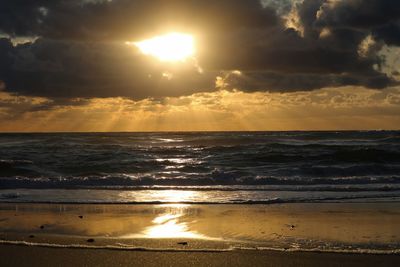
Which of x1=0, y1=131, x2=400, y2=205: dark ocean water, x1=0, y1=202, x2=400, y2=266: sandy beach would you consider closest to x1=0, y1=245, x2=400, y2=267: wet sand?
x1=0, y1=202, x2=400, y2=266: sandy beach

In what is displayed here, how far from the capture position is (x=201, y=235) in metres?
9.37

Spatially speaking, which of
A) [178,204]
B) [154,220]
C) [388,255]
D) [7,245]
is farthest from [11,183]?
[388,255]

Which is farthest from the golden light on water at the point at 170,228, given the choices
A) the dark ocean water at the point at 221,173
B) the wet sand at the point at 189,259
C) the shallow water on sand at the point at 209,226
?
the dark ocean water at the point at 221,173

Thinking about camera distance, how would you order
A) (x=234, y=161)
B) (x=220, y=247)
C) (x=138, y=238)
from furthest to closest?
(x=234, y=161), (x=138, y=238), (x=220, y=247)

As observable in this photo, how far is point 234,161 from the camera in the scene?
103 feet

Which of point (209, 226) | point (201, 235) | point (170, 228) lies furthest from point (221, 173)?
point (201, 235)

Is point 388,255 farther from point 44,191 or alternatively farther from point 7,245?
point 44,191

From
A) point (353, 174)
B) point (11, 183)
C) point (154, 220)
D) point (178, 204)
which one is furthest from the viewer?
point (353, 174)

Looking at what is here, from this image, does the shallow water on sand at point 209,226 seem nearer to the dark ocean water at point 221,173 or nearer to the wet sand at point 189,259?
the wet sand at point 189,259

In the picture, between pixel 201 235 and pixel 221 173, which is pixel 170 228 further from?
pixel 221 173

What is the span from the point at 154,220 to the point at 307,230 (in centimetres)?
333

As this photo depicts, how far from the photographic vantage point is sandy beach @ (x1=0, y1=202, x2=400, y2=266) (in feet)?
24.6

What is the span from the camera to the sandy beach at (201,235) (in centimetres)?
749

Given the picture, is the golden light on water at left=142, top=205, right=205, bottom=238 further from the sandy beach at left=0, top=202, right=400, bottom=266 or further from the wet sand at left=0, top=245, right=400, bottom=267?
A: the wet sand at left=0, top=245, right=400, bottom=267
